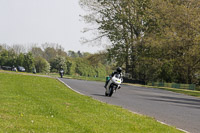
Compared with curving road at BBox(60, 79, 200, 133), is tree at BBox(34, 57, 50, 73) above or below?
above

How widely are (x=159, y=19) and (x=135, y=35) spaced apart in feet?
24.1

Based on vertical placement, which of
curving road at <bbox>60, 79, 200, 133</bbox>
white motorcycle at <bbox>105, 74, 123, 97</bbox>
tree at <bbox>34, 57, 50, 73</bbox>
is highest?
tree at <bbox>34, 57, 50, 73</bbox>

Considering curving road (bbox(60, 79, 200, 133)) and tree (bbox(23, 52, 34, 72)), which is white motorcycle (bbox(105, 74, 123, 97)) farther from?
tree (bbox(23, 52, 34, 72))

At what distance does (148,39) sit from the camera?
181ft

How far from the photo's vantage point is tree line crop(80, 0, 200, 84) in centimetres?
5334

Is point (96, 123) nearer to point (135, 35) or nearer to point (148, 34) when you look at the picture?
point (148, 34)

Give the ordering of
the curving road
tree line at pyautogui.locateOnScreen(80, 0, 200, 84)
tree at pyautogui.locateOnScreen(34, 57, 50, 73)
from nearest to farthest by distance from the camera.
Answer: the curving road < tree line at pyautogui.locateOnScreen(80, 0, 200, 84) < tree at pyautogui.locateOnScreen(34, 57, 50, 73)

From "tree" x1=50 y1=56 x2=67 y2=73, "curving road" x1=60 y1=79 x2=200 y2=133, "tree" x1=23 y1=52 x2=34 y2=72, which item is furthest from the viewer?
"tree" x1=50 y1=56 x2=67 y2=73

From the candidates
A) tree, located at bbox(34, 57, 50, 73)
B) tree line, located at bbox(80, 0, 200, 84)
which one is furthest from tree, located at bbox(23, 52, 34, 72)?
tree line, located at bbox(80, 0, 200, 84)

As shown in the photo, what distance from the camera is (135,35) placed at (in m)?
64.4

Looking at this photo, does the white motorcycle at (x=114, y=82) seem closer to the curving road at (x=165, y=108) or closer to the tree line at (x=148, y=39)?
the curving road at (x=165, y=108)

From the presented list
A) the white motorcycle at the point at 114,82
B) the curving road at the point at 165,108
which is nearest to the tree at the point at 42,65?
the curving road at the point at 165,108

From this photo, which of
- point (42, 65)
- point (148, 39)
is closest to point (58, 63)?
point (42, 65)

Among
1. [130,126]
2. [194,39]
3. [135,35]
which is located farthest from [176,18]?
[130,126]
